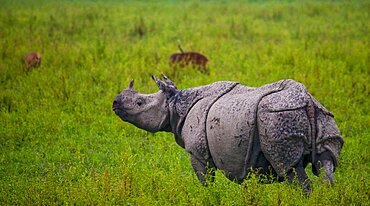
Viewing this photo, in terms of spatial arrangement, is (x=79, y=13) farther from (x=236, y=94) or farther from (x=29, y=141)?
(x=236, y=94)

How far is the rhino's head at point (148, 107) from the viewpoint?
21.0 feet

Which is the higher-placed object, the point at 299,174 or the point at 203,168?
the point at 299,174

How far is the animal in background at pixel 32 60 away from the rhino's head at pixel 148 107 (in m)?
6.40

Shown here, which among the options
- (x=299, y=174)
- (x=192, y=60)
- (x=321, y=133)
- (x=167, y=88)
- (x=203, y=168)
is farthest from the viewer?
(x=192, y=60)

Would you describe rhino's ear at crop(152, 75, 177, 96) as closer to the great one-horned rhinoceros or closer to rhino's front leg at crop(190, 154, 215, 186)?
the great one-horned rhinoceros

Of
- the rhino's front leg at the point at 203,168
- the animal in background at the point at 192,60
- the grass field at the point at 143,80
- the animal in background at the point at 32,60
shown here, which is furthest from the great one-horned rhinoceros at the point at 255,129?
the animal in background at the point at 32,60

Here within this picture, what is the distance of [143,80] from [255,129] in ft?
21.5

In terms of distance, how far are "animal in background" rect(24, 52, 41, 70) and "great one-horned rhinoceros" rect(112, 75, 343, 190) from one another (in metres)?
6.71

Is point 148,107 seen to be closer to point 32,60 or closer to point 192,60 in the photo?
point 192,60

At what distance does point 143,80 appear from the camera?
12.0 meters

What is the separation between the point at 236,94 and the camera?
602 cm

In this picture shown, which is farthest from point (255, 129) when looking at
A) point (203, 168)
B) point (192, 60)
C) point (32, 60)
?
point (32, 60)

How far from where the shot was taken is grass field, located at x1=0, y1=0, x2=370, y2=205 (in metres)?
6.32

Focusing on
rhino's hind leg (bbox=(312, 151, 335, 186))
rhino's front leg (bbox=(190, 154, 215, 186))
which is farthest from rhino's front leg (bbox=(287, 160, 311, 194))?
rhino's front leg (bbox=(190, 154, 215, 186))
